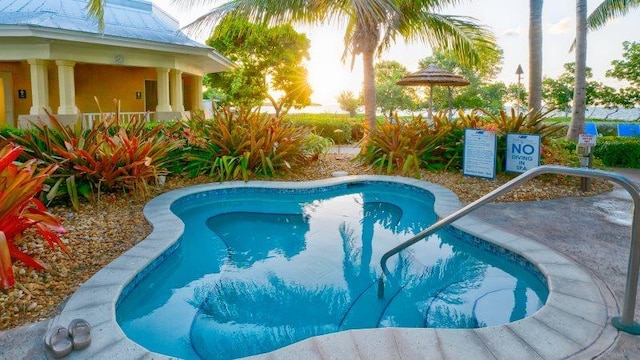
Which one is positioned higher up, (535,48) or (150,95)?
(535,48)

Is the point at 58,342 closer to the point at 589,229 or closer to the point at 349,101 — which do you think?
the point at 589,229

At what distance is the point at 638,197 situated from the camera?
2.45 meters

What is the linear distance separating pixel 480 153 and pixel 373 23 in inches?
178

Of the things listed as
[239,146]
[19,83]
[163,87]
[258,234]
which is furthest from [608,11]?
[19,83]

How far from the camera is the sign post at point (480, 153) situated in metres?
7.71

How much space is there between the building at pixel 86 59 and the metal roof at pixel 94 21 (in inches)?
1.1

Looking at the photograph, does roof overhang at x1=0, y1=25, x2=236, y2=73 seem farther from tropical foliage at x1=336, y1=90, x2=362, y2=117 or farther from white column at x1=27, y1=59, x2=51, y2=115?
tropical foliage at x1=336, y1=90, x2=362, y2=117

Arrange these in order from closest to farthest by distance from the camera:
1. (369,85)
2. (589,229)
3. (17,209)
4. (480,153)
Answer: (17,209), (589,229), (480,153), (369,85)

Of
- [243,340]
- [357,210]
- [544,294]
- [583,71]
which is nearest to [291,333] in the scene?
[243,340]

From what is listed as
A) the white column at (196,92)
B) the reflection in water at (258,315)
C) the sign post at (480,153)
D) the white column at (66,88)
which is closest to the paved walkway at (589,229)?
the sign post at (480,153)

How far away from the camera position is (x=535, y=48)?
9.18 meters

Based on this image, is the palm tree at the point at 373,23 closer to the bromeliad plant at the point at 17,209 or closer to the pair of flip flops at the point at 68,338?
the bromeliad plant at the point at 17,209

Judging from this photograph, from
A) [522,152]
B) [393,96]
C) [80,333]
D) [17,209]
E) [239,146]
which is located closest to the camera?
[80,333]

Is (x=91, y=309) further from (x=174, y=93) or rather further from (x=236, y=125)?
(x=174, y=93)
